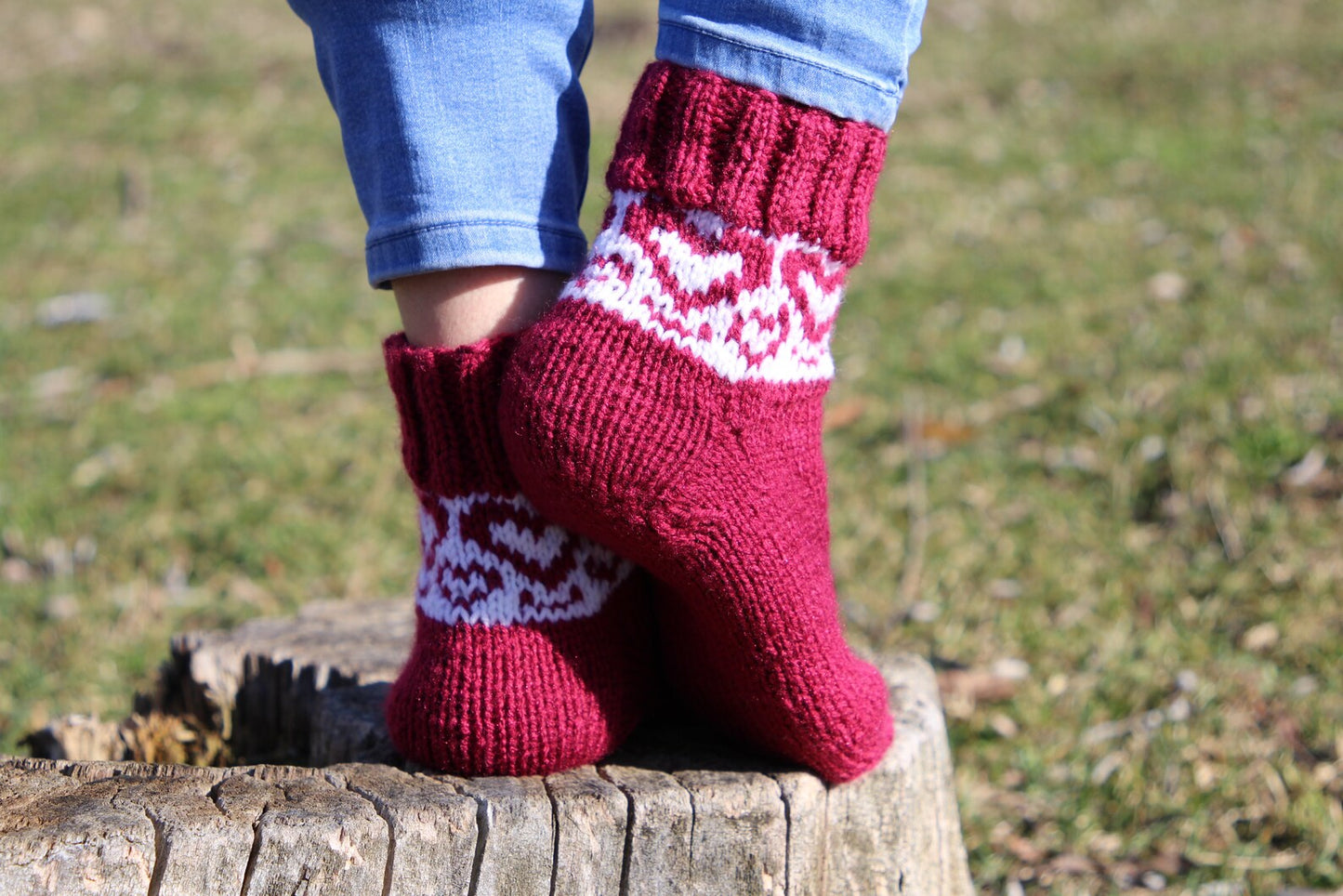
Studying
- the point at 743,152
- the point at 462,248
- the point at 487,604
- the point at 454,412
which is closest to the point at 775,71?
the point at 743,152

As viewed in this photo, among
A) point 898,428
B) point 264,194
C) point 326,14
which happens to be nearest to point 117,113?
point 264,194

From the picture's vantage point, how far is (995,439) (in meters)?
2.76

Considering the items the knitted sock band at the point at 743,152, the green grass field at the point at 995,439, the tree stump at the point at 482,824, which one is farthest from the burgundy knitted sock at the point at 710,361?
the green grass field at the point at 995,439

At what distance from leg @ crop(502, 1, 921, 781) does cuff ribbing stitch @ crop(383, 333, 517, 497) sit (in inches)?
1.7

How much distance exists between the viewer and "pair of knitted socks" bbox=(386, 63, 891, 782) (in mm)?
1017

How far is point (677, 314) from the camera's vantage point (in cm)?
103

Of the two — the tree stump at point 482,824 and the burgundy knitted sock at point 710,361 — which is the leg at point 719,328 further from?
the tree stump at point 482,824

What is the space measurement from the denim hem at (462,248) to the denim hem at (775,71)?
0.20 metres

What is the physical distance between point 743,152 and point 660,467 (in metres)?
0.27

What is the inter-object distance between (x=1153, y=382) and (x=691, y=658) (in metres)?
1.97

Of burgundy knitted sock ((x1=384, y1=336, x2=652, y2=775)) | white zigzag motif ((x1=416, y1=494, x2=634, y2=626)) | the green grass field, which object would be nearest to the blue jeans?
burgundy knitted sock ((x1=384, y1=336, x2=652, y2=775))

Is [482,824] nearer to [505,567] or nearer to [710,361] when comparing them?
[505,567]

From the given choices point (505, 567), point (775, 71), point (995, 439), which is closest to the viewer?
point (775, 71)

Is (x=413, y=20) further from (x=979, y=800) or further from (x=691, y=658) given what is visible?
(x=979, y=800)
